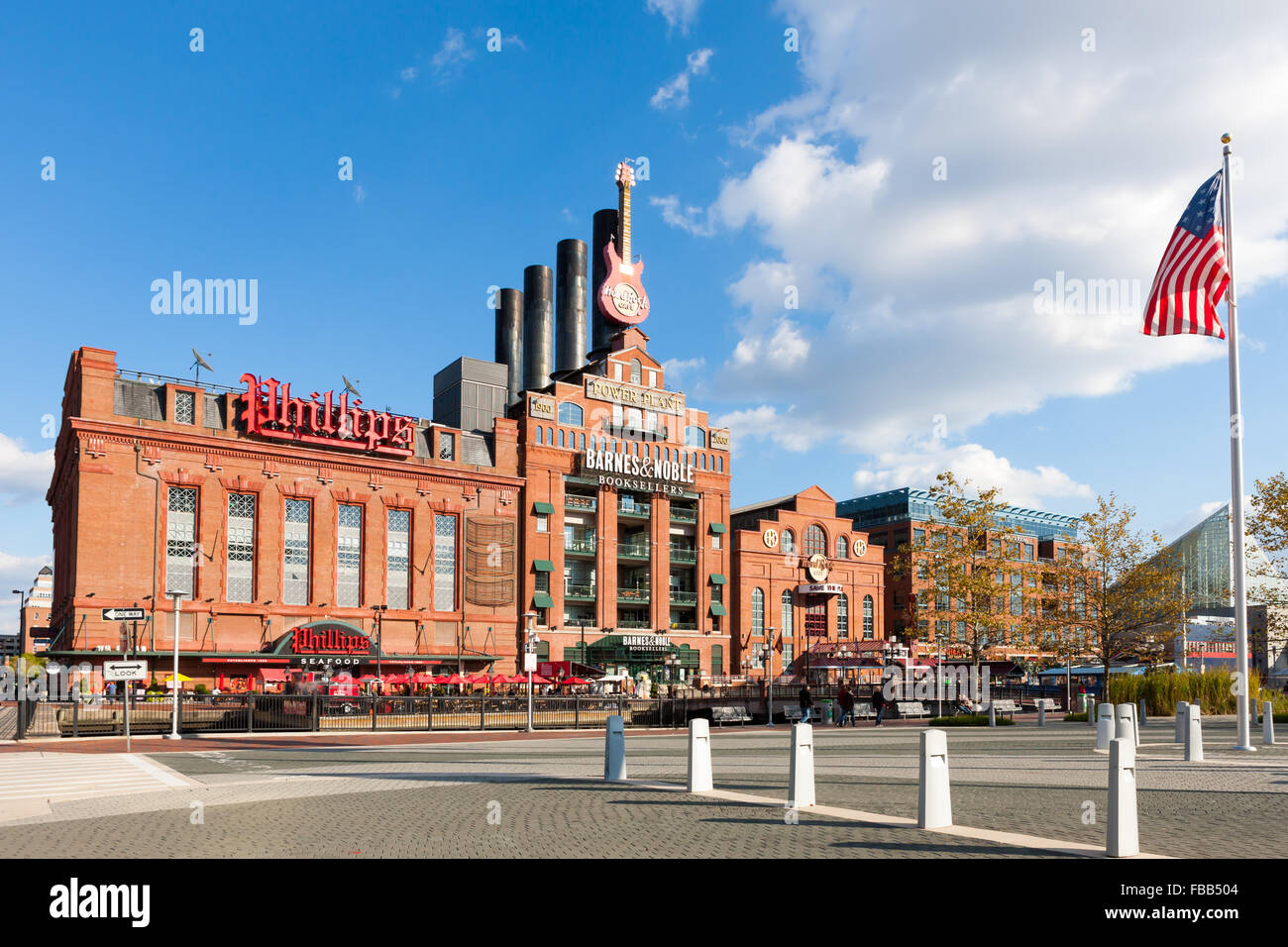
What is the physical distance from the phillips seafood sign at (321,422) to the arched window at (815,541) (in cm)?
3672

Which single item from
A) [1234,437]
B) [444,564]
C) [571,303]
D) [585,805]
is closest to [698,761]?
[585,805]

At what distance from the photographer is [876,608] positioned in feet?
304

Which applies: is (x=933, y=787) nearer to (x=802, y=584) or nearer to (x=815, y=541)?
(x=802, y=584)

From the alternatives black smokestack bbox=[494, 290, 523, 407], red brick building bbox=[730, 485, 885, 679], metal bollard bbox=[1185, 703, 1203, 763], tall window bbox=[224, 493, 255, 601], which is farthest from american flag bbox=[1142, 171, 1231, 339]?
black smokestack bbox=[494, 290, 523, 407]

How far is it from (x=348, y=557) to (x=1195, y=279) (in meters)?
53.6

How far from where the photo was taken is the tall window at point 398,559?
66312 millimetres

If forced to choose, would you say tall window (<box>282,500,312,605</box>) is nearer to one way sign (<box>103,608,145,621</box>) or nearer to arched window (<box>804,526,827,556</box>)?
one way sign (<box>103,608,145,621</box>)

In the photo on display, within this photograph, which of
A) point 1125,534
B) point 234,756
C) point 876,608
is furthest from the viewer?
point 876,608

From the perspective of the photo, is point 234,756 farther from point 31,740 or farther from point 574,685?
point 574,685

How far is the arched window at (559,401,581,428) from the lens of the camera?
2963 inches

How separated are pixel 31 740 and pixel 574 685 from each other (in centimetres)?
2900

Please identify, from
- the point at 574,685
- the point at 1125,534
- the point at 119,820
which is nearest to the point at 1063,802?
the point at 119,820
